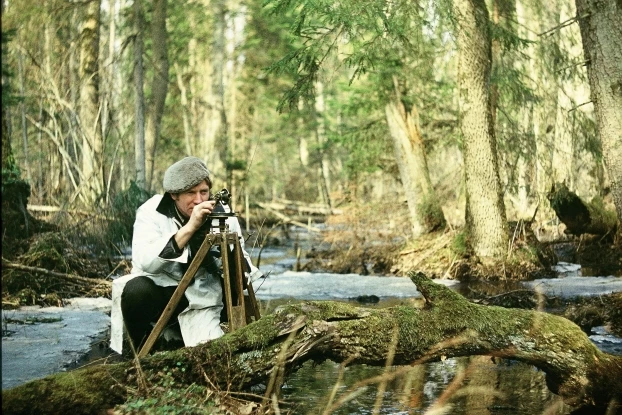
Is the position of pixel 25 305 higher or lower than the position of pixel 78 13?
lower

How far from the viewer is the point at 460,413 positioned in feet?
13.4

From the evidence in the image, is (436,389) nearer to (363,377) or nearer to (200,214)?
(363,377)

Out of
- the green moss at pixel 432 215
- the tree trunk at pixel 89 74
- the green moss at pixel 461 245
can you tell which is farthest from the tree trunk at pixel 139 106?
the green moss at pixel 461 245

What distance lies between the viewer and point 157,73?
17.2 meters

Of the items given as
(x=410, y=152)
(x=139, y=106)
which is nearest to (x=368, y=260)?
(x=410, y=152)

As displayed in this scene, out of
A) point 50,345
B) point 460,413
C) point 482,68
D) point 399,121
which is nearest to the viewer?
point 460,413

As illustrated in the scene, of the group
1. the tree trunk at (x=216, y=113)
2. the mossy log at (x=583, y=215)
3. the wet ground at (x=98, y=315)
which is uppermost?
the tree trunk at (x=216, y=113)

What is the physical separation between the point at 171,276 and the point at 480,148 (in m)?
7.58

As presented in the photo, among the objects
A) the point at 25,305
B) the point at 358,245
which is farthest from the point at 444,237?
the point at 25,305

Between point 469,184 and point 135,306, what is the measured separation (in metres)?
7.71

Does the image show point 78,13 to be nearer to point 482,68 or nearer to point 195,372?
point 482,68

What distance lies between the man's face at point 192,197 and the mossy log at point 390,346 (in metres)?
1.01

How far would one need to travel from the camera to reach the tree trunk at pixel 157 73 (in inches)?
658

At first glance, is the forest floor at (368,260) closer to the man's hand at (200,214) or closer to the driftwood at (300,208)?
the man's hand at (200,214)
